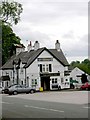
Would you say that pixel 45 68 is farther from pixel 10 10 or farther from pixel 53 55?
pixel 10 10

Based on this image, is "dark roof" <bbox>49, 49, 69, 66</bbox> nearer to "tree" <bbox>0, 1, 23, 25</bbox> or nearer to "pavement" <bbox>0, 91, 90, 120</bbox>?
"pavement" <bbox>0, 91, 90, 120</bbox>

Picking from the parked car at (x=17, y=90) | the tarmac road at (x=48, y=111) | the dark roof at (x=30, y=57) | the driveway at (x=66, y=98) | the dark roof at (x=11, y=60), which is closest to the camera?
the tarmac road at (x=48, y=111)

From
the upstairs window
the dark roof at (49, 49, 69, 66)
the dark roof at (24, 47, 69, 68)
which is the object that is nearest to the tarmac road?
the dark roof at (24, 47, 69, 68)

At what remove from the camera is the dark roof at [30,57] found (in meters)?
75.1

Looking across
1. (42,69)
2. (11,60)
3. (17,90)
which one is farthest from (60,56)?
(17,90)

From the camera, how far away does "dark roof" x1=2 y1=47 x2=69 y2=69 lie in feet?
246

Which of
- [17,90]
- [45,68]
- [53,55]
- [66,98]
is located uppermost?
[53,55]

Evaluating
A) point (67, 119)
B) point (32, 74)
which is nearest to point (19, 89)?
point (32, 74)

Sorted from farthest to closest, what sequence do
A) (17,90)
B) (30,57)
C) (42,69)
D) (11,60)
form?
(11,60)
(30,57)
(42,69)
(17,90)

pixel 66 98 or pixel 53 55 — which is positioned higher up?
pixel 53 55

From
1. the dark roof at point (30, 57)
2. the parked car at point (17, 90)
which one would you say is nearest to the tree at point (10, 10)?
the parked car at point (17, 90)

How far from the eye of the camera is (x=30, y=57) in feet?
252

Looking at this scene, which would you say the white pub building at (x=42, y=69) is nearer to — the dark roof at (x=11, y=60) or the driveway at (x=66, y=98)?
the dark roof at (x=11, y=60)

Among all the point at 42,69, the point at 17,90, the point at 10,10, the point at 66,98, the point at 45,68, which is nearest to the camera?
the point at 10,10
